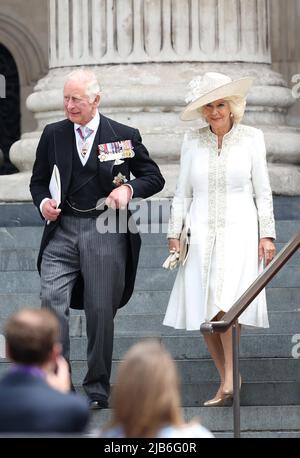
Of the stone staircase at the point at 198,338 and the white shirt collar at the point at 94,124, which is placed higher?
the white shirt collar at the point at 94,124

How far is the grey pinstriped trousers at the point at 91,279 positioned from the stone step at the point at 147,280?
162cm

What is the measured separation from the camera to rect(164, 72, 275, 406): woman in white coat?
934 centimetres

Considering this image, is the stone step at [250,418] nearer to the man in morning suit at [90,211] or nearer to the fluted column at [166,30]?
the man in morning suit at [90,211]

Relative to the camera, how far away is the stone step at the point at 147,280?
1076 cm

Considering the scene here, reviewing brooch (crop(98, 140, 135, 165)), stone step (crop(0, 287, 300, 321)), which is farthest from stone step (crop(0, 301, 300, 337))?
brooch (crop(98, 140, 135, 165))

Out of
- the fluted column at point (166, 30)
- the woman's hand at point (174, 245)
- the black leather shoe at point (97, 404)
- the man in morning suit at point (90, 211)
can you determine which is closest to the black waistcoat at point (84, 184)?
the man in morning suit at point (90, 211)

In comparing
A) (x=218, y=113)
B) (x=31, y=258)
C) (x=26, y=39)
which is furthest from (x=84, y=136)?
(x=26, y=39)

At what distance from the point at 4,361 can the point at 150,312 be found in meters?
1.15

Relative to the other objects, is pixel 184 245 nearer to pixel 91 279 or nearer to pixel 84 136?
pixel 91 279

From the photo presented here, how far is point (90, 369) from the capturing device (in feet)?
29.3

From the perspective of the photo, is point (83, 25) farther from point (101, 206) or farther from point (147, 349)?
point (147, 349)

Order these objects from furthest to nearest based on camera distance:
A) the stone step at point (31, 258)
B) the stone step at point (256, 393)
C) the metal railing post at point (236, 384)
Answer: the stone step at point (31, 258) < the stone step at point (256, 393) < the metal railing post at point (236, 384)

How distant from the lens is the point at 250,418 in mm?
8898
